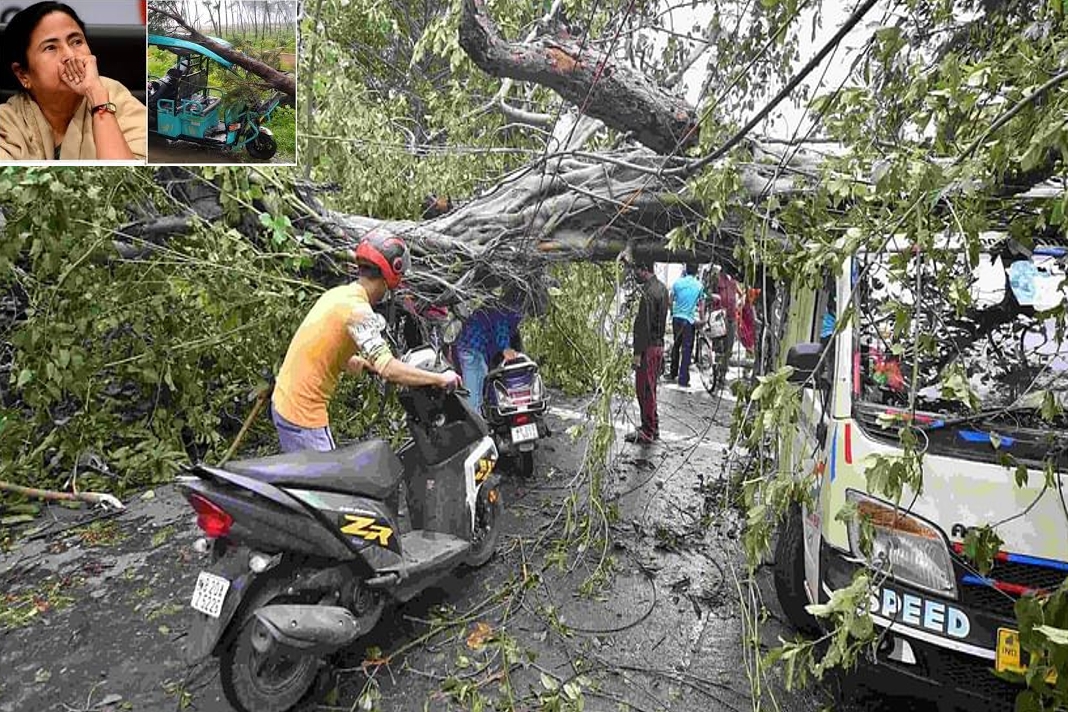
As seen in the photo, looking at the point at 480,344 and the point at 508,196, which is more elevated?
the point at 508,196

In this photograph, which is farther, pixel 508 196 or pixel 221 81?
pixel 508 196

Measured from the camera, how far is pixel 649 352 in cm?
624

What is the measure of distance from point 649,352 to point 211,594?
4.45 m

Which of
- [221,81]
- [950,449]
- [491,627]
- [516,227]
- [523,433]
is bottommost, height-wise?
[491,627]

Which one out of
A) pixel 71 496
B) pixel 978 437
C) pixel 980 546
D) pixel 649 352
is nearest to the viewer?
pixel 980 546

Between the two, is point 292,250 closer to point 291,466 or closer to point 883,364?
point 291,466

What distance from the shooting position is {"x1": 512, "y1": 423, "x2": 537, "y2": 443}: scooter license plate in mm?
5148

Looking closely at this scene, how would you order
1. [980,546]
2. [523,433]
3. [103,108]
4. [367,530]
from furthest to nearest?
[523,433]
[103,108]
[367,530]
[980,546]

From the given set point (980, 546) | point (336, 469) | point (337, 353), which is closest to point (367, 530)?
point (336, 469)

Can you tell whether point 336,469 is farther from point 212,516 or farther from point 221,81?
point 221,81

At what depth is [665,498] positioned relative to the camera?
17.1 feet

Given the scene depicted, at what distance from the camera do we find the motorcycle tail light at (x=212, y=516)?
249cm

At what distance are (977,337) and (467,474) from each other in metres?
2.40

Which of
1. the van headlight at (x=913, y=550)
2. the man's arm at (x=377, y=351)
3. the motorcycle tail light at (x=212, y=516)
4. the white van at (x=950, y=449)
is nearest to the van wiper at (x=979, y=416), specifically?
the white van at (x=950, y=449)
